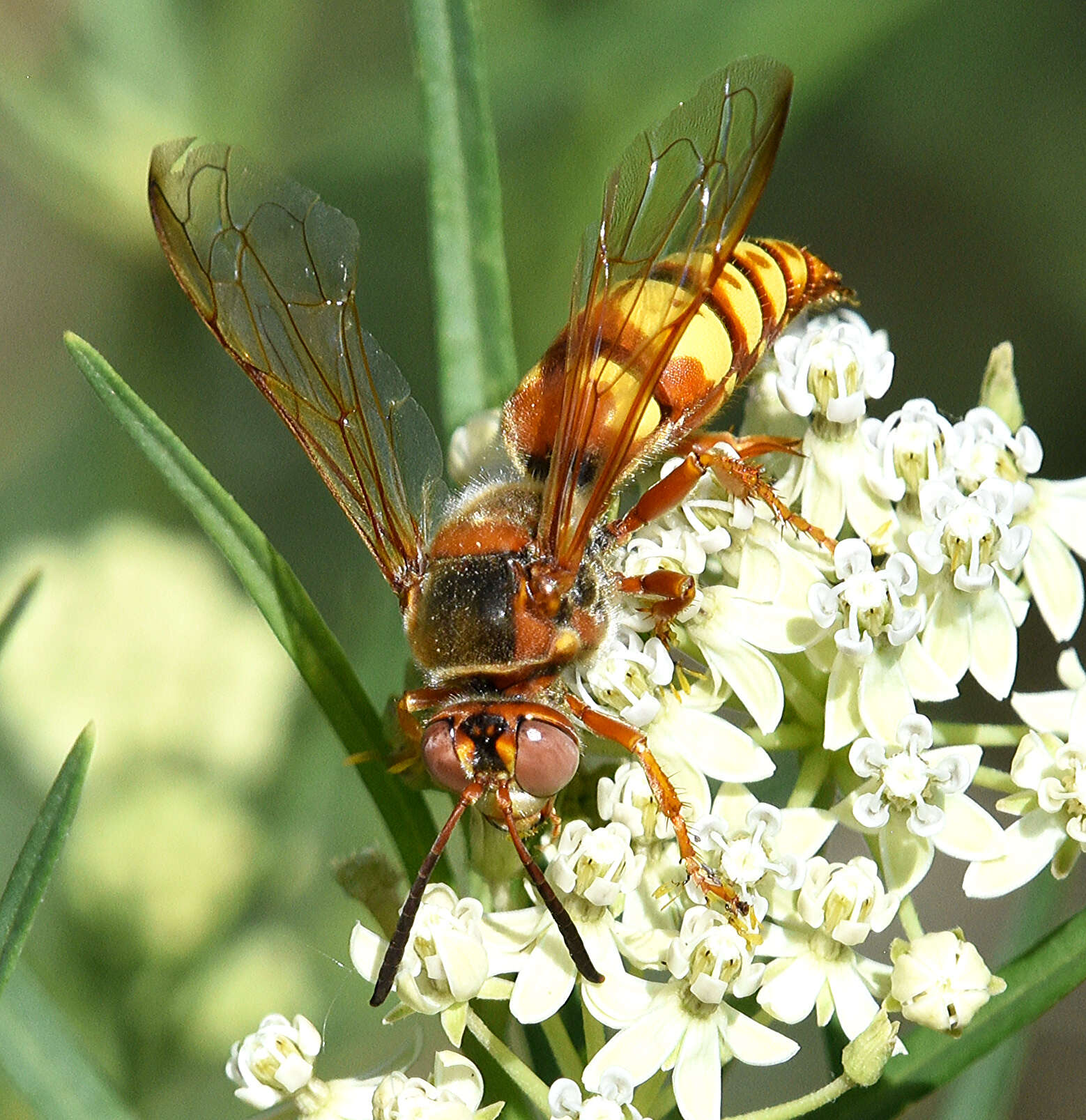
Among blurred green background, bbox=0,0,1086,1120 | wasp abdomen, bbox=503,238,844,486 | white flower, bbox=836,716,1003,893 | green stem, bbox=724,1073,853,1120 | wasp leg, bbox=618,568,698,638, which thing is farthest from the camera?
blurred green background, bbox=0,0,1086,1120

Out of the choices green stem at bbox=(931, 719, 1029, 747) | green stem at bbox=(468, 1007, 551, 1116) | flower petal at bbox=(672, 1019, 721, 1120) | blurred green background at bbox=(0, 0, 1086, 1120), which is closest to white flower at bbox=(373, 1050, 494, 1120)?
green stem at bbox=(468, 1007, 551, 1116)

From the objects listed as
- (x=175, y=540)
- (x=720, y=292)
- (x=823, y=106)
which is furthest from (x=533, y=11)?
(x=720, y=292)

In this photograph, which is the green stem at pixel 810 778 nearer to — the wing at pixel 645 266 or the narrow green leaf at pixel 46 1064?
the wing at pixel 645 266

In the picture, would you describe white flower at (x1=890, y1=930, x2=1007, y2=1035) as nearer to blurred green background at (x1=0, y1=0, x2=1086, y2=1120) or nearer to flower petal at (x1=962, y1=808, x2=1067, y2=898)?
flower petal at (x1=962, y1=808, x2=1067, y2=898)

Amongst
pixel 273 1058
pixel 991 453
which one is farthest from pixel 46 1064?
pixel 991 453

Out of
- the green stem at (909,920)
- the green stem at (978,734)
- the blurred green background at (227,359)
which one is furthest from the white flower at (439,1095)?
the green stem at (978,734)
